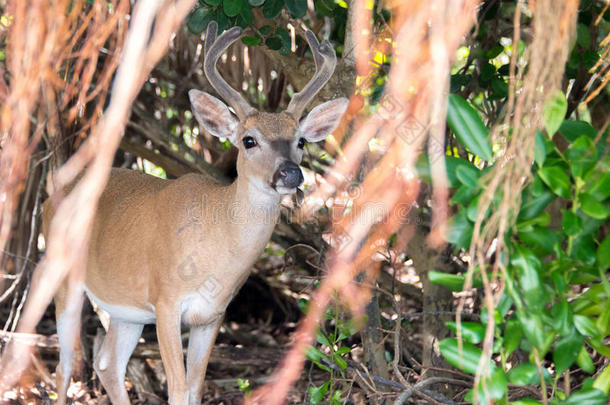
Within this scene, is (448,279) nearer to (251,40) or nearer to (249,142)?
(249,142)

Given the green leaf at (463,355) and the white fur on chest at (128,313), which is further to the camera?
the white fur on chest at (128,313)

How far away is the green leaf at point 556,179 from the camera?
2.38 m

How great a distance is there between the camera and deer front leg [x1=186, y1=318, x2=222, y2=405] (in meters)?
4.75

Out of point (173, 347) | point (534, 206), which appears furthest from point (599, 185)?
point (173, 347)

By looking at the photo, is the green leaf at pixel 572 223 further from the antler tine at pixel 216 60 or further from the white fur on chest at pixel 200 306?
the white fur on chest at pixel 200 306

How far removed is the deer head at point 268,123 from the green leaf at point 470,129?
1738 millimetres

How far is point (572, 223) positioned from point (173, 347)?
104 inches

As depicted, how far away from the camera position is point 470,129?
2531 millimetres

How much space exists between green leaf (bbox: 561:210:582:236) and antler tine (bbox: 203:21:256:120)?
7.67ft

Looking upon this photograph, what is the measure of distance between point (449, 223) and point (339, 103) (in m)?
2.28

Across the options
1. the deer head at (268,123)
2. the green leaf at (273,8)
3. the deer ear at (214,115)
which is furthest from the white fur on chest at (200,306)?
the green leaf at (273,8)

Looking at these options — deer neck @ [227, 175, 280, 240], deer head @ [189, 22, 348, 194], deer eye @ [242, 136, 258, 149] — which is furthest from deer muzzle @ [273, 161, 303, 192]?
deer eye @ [242, 136, 258, 149]

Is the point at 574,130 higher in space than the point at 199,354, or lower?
higher

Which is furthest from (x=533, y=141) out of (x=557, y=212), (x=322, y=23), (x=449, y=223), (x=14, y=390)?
(x=14, y=390)
